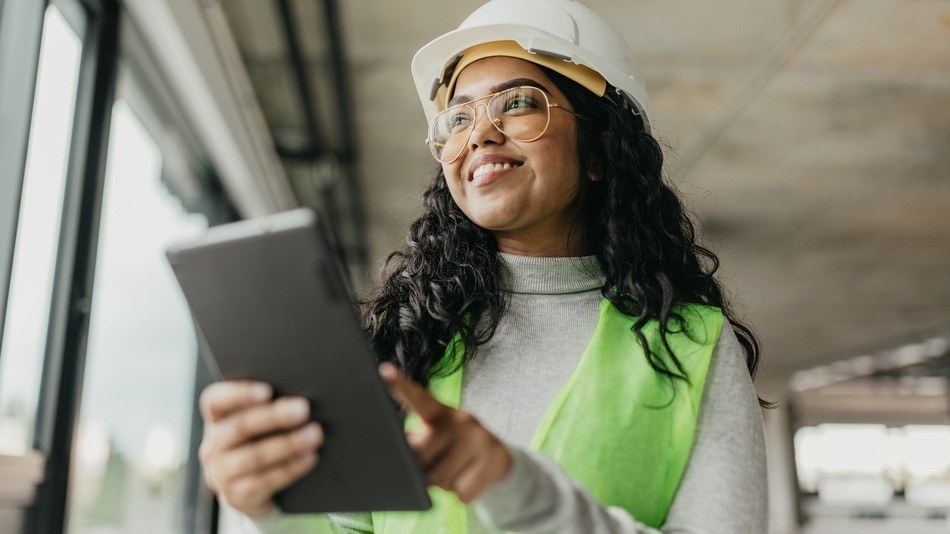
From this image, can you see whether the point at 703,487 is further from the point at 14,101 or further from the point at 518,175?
the point at 14,101

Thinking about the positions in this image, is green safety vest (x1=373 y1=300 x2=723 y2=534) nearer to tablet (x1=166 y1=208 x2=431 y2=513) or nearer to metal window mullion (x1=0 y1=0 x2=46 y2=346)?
tablet (x1=166 y1=208 x2=431 y2=513)

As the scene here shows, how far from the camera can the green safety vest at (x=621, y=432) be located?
96 centimetres

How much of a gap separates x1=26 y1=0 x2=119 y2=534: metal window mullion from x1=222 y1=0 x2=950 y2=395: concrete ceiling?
33.9 inches

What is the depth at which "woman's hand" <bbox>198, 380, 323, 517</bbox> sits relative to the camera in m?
0.70

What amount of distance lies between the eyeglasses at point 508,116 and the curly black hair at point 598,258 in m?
0.07

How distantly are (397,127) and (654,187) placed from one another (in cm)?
309

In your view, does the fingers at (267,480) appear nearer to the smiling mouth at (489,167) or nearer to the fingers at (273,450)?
the fingers at (273,450)

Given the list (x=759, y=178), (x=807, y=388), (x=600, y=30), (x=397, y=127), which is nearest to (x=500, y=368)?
(x=600, y=30)

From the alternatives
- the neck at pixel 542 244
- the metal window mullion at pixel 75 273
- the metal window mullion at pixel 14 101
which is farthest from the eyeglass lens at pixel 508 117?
the metal window mullion at pixel 75 273

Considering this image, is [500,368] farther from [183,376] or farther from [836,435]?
[836,435]

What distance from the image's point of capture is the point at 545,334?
1140 mm

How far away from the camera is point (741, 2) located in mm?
3043

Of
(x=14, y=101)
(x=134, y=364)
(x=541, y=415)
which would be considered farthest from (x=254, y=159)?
(x=541, y=415)

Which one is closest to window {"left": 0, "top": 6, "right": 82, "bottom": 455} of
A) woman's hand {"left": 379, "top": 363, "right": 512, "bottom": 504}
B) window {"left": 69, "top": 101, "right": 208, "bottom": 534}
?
window {"left": 69, "top": 101, "right": 208, "bottom": 534}
